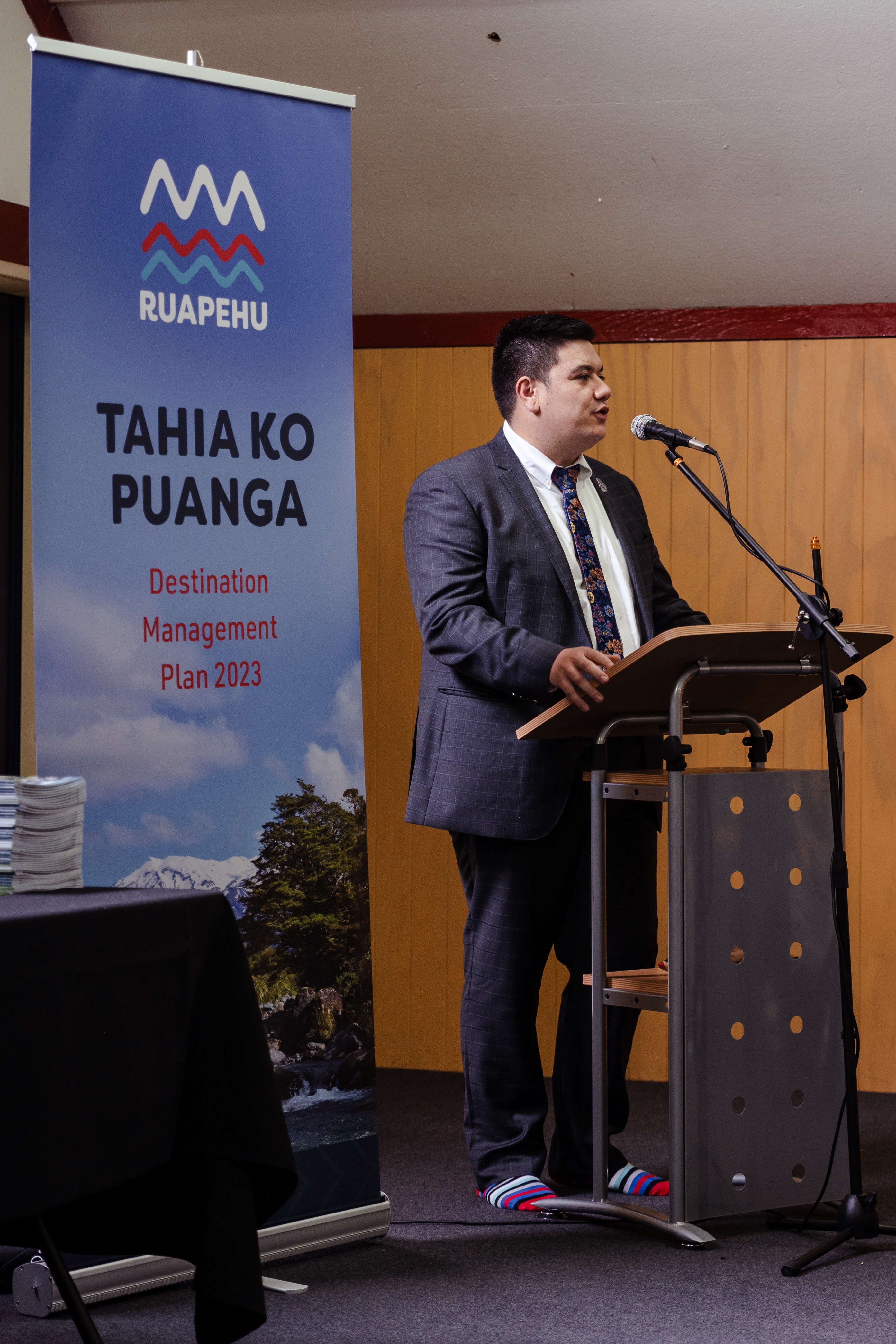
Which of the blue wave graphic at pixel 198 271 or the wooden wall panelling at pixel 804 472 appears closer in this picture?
the blue wave graphic at pixel 198 271

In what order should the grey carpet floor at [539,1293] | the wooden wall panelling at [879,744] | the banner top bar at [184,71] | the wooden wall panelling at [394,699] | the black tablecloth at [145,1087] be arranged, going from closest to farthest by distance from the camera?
the black tablecloth at [145,1087]
the grey carpet floor at [539,1293]
the banner top bar at [184,71]
the wooden wall panelling at [879,744]
the wooden wall panelling at [394,699]

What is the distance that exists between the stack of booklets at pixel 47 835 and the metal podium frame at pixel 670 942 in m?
1.02

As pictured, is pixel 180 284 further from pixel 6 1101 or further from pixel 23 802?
pixel 6 1101

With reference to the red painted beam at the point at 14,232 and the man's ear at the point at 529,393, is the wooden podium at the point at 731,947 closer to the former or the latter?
the man's ear at the point at 529,393

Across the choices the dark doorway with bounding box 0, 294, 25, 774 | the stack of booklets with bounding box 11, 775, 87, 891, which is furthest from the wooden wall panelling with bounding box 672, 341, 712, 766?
the stack of booklets with bounding box 11, 775, 87, 891

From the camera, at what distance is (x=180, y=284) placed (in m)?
2.24

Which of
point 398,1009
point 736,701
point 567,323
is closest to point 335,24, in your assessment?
point 567,323

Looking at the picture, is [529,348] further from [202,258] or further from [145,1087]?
[145,1087]

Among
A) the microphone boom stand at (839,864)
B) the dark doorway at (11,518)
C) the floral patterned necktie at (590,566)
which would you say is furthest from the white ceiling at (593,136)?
the microphone boom stand at (839,864)

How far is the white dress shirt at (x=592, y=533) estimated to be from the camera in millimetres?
2738

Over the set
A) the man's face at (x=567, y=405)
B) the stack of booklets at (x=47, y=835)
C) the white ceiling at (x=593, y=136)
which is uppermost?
the white ceiling at (x=593, y=136)

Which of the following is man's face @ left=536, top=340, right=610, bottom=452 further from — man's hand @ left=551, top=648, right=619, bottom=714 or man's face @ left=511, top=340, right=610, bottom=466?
man's hand @ left=551, top=648, right=619, bottom=714

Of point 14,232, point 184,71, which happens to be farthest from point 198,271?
point 14,232

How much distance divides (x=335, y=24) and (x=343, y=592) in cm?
180
